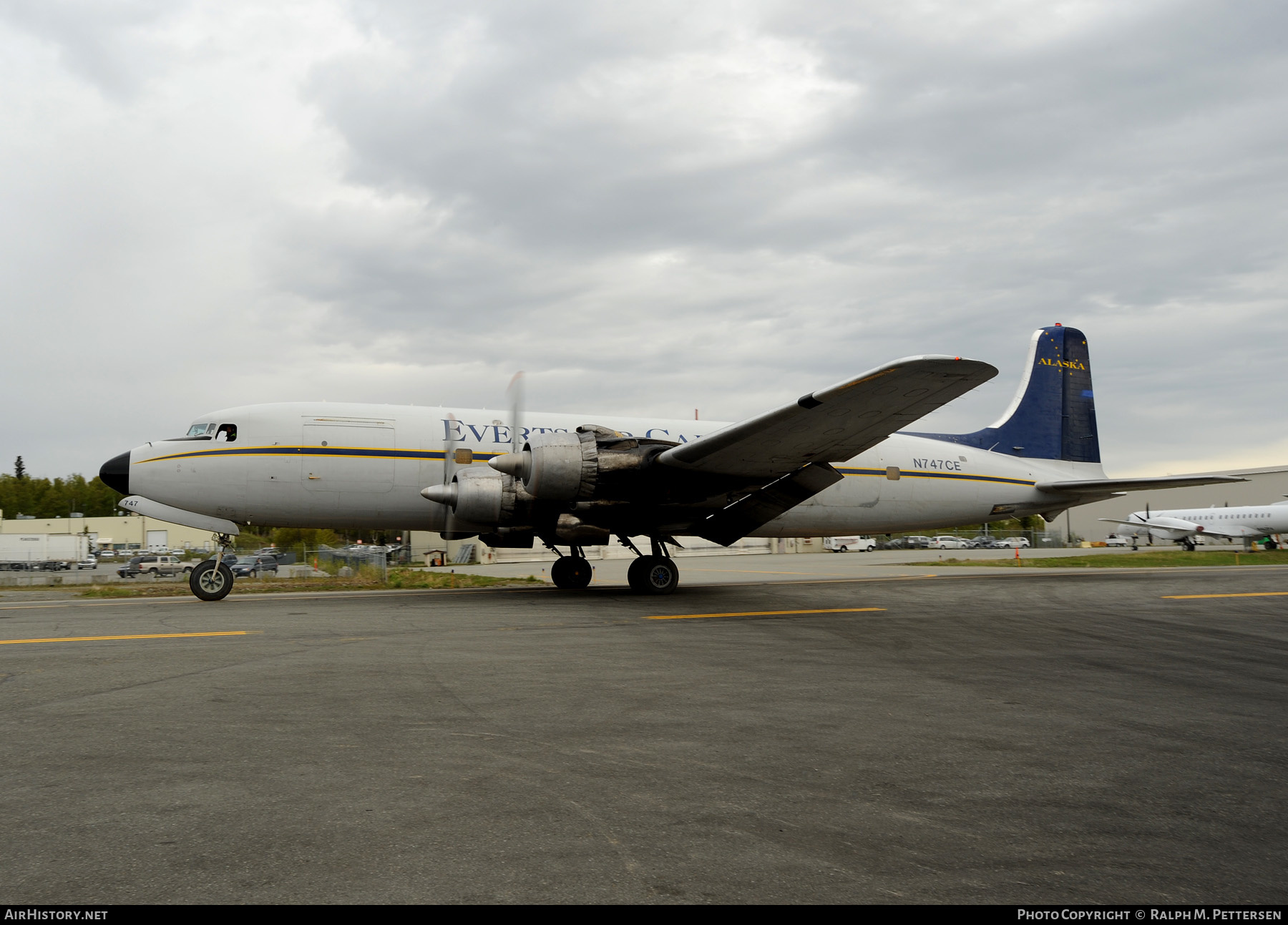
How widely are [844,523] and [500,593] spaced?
A: 8.20 meters

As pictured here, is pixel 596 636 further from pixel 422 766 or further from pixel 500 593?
pixel 500 593

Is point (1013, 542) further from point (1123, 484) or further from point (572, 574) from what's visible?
point (572, 574)

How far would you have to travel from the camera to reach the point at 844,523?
18.8m

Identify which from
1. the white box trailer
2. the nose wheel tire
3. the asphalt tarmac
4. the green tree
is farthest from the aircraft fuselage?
the green tree

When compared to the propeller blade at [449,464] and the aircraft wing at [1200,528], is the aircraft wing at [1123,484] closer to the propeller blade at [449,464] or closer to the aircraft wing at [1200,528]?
the propeller blade at [449,464]

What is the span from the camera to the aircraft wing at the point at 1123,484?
18.9m

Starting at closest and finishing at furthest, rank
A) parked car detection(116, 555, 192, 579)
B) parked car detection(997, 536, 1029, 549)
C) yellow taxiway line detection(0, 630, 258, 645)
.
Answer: yellow taxiway line detection(0, 630, 258, 645) < parked car detection(116, 555, 192, 579) < parked car detection(997, 536, 1029, 549)

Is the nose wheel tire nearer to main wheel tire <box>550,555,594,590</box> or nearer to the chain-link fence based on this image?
main wheel tire <box>550,555,594,590</box>

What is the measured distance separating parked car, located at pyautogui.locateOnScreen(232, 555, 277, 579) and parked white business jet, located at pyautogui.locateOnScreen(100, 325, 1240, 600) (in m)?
21.2

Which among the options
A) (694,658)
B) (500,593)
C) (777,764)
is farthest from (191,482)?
(777,764)

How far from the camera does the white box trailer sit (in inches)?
2019

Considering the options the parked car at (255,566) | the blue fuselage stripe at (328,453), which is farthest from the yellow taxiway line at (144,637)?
the parked car at (255,566)

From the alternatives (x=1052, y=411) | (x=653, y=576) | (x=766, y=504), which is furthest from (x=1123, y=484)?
(x=653, y=576)

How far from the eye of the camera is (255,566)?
37.7 meters
